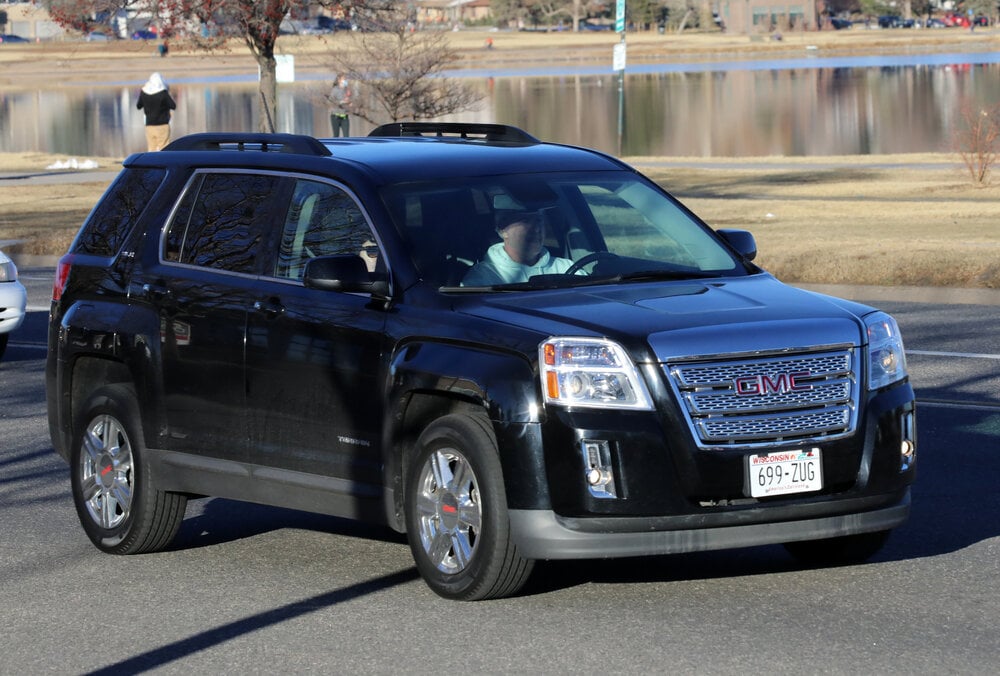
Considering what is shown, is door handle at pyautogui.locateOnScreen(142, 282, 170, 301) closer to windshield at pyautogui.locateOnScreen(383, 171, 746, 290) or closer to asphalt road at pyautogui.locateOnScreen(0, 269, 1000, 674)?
asphalt road at pyautogui.locateOnScreen(0, 269, 1000, 674)

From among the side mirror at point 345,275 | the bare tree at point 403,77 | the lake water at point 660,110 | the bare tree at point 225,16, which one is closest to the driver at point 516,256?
the side mirror at point 345,275

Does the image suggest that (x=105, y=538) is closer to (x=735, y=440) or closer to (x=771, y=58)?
(x=735, y=440)

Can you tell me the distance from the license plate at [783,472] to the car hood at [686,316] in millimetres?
397

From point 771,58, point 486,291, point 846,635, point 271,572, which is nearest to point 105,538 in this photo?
point 271,572

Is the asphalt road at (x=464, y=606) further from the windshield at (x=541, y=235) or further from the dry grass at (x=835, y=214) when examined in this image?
the dry grass at (x=835, y=214)

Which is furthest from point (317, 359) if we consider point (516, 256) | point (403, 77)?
point (403, 77)

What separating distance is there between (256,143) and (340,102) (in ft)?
100

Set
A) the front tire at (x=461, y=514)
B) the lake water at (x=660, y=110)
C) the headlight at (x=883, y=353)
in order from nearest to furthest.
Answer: the front tire at (x=461, y=514) → the headlight at (x=883, y=353) → the lake water at (x=660, y=110)

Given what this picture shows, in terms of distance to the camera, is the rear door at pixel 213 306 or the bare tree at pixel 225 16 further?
the bare tree at pixel 225 16

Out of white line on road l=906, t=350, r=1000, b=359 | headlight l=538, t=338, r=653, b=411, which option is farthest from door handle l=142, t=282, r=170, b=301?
white line on road l=906, t=350, r=1000, b=359

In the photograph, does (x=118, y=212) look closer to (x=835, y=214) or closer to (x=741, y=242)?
(x=741, y=242)

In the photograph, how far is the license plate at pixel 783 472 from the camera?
661cm

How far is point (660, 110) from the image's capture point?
65.9 meters

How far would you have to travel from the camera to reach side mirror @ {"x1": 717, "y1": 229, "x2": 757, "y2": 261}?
815 centimetres
